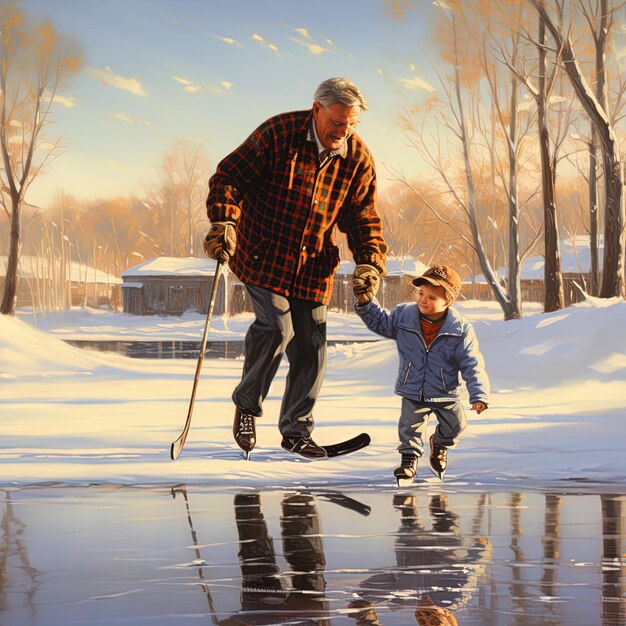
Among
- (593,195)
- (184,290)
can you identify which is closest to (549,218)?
(593,195)

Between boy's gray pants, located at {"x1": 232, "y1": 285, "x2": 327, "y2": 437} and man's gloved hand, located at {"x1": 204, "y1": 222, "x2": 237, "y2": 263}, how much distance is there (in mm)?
502

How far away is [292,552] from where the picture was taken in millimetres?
4539

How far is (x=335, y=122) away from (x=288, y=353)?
1.41m

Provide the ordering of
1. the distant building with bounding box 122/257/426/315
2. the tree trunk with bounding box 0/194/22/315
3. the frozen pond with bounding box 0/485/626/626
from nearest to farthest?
the frozen pond with bounding box 0/485/626/626 → the tree trunk with bounding box 0/194/22/315 → the distant building with bounding box 122/257/426/315

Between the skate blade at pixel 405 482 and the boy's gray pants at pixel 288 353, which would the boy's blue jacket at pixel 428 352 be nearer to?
the skate blade at pixel 405 482

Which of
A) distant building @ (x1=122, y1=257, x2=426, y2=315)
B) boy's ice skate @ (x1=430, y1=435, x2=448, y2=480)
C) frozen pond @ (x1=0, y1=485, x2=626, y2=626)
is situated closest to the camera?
frozen pond @ (x1=0, y1=485, x2=626, y2=626)

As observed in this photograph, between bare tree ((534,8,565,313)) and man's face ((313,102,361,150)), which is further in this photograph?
bare tree ((534,8,565,313))

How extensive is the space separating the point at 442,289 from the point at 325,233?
94 cm

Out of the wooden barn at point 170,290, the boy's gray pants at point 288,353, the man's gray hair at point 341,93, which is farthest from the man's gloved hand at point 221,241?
the wooden barn at point 170,290

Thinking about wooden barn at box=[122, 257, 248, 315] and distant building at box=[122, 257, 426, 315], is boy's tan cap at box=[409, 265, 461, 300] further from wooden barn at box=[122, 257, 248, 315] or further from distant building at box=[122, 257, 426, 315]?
wooden barn at box=[122, 257, 248, 315]

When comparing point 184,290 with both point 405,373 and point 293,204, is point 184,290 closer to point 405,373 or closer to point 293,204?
point 293,204

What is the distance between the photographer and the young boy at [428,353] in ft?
20.1

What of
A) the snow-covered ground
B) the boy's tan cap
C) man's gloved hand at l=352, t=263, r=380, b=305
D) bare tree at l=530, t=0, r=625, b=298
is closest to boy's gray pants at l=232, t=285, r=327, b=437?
the snow-covered ground

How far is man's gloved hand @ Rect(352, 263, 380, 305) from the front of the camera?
623cm
